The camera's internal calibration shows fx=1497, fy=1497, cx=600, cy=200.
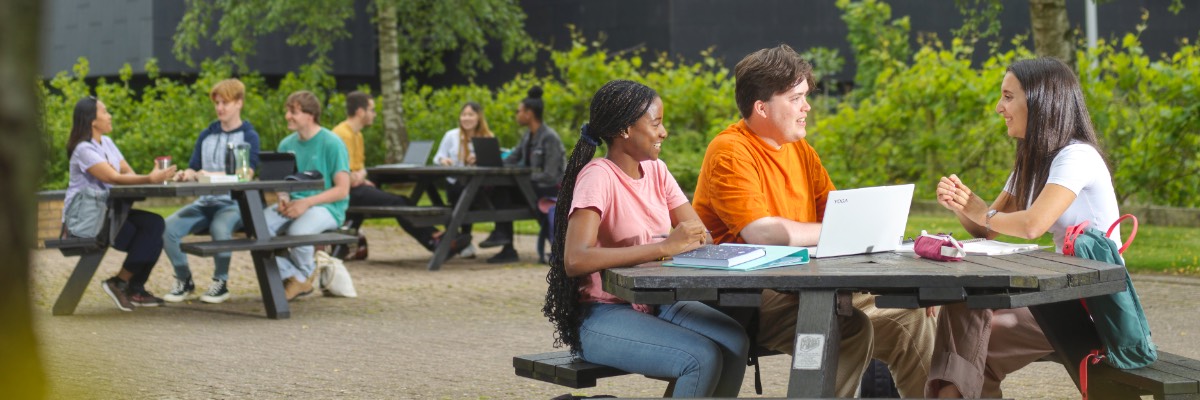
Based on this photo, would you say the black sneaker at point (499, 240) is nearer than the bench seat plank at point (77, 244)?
No

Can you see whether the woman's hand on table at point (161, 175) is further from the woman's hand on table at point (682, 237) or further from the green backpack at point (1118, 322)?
the green backpack at point (1118, 322)

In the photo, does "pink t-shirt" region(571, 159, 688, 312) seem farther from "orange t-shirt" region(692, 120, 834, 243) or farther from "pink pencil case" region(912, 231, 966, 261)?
"pink pencil case" region(912, 231, 966, 261)

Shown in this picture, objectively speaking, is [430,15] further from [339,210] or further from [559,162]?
[339,210]

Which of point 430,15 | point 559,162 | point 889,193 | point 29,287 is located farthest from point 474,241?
point 29,287

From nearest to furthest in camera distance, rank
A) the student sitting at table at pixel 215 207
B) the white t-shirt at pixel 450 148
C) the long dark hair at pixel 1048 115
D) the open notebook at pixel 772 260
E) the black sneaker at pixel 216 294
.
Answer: the open notebook at pixel 772 260 < the long dark hair at pixel 1048 115 < the student sitting at table at pixel 215 207 < the black sneaker at pixel 216 294 < the white t-shirt at pixel 450 148

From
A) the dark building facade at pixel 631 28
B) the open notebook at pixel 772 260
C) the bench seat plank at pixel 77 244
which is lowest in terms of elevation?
the bench seat plank at pixel 77 244

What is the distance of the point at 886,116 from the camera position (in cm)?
1698

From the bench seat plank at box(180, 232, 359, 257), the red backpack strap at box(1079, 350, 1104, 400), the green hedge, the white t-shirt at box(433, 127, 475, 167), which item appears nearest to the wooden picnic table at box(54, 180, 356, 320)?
the bench seat plank at box(180, 232, 359, 257)

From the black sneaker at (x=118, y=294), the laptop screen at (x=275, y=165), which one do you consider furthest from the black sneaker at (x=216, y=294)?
the laptop screen at (x=275, y=165)

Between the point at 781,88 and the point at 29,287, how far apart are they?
362 centimetres

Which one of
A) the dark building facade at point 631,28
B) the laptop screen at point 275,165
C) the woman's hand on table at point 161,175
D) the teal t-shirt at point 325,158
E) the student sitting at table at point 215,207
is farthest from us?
the dark building facade at point 631,28

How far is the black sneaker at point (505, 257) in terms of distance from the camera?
42.8ft

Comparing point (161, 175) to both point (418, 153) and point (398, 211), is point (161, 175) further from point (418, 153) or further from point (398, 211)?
point (418, 153)

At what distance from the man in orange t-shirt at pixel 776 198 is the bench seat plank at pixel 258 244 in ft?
15.5
